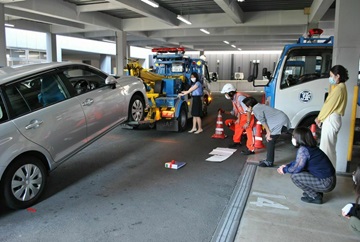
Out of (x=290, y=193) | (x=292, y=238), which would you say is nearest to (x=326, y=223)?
(x=292, y=238)

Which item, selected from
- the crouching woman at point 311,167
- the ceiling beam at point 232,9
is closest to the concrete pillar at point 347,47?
the crouching woman at point 311,167

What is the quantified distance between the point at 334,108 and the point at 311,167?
50.0 inches

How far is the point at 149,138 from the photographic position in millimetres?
8500

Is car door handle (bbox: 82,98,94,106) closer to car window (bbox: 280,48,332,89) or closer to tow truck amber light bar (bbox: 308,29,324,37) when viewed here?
car window (bbox: 280,48,332,89)

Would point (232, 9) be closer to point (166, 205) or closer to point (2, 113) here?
point (166, 205)

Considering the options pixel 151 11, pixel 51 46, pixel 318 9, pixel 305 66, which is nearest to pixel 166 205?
pixel 305 66

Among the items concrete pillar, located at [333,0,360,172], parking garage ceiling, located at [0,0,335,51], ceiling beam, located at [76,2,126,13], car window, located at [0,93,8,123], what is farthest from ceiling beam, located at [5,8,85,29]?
concrete pillar, located at [333,0,360,172]

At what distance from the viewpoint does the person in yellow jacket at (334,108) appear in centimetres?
466

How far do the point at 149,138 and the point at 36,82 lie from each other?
172 inches

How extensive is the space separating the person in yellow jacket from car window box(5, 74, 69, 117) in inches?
160

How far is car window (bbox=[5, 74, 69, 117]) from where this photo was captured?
4004 millimetres

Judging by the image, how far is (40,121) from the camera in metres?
4.13

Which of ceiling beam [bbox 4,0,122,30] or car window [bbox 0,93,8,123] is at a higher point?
ceiling beam [bbox 4,0,122,30]

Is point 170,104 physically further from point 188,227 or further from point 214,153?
point 188,227
